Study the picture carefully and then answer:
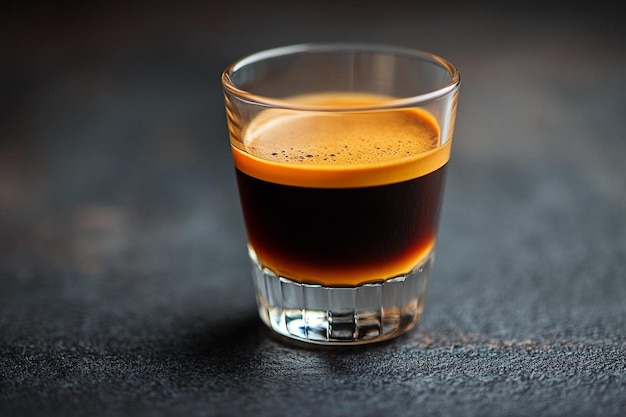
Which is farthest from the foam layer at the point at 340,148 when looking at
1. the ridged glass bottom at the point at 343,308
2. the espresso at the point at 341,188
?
the ridged glass bottom at the point at 343,308

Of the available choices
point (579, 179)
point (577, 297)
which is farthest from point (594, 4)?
point (577, 297)

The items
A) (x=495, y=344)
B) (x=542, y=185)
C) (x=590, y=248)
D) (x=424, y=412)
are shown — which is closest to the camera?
(x=424, y=412)

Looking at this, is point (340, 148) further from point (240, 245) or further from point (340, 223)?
point (240, 245)

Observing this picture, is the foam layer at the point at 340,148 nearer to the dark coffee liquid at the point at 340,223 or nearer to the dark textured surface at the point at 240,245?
the dark coffee liquid at the point at 340,223

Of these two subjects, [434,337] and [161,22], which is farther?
[161,22]

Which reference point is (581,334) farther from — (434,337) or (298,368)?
(298,368)

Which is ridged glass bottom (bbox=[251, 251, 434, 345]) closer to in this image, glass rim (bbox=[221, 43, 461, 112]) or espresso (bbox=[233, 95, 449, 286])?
espresso (bbox=[233, 95, 449, 286])

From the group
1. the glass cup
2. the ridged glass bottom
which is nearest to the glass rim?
the glass cup
